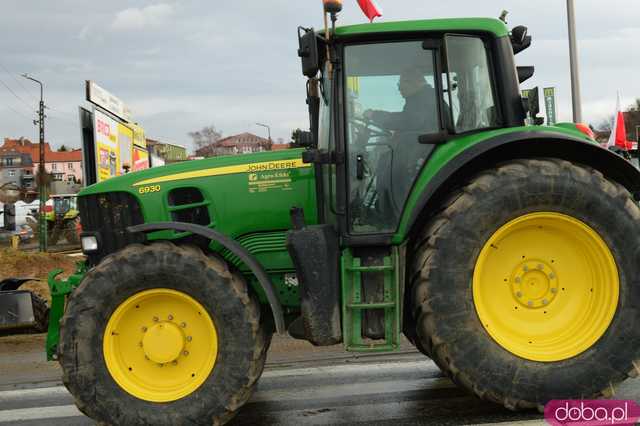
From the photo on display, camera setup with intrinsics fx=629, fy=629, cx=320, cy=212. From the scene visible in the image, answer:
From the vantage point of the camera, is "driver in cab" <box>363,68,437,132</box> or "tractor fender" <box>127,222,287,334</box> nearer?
"tractor fender" <box>127,222,287,334</box>

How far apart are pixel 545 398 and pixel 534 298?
1.97ft

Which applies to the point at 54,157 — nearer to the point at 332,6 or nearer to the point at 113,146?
the point at 113,146

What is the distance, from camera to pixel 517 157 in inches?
157

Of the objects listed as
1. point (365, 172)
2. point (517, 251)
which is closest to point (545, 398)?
point (517, 251)

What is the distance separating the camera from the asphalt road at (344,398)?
405 centimetres

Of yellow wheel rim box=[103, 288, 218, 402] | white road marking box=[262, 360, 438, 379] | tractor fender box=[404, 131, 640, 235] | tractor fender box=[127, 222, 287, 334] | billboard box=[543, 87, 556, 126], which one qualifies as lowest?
white road marking box=[262, 360, 438, 379]

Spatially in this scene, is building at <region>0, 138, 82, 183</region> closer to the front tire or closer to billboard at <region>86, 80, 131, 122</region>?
billboard at <region>86, 80, 131, 122</region>

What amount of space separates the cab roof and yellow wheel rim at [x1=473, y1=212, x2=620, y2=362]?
1.24 meters

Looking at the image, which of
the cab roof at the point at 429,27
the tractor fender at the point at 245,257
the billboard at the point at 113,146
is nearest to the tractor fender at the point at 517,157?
the cab roof at the point at 429,27

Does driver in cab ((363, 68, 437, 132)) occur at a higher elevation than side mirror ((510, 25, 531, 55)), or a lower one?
lower

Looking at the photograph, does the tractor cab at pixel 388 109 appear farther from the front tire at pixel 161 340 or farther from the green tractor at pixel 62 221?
the green tractor at pixel 62 221

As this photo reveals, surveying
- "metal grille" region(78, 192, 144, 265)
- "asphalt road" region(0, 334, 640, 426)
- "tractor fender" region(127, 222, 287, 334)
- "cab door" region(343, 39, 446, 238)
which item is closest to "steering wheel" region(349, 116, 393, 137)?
"cab door" region(343, 39, 446, 238)

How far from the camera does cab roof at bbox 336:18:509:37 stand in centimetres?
392

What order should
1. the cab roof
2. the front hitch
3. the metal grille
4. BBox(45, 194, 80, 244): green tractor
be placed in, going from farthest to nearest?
BBox(45, 194, 80, 244): green tractor
the metal grille
the front hitch
the cab roof
